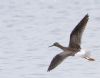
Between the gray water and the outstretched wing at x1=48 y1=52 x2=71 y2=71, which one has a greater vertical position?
the outstretched wing at x1=48 y1=52 x2=71 y2=71

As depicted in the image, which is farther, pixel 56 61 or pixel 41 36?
pixel 41 36

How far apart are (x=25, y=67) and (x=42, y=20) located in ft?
21.2

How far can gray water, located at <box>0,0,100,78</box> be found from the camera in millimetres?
16406

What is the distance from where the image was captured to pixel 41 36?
20203 mm

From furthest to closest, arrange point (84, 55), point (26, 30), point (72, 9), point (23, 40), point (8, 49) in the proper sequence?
point (72, 9)
point (26, 30)
point (23, 40)
point (8, 49)
point (84, 55)

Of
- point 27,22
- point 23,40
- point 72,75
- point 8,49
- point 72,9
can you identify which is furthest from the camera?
point 72,9

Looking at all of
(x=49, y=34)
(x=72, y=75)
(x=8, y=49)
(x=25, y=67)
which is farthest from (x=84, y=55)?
(x=49, y=34)

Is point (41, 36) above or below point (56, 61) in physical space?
below

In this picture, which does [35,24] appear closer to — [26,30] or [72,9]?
[26,30]

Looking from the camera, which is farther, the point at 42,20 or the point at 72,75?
the point at 42,20

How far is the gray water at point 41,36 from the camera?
1641 cm

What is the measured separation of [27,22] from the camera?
23.0 metres

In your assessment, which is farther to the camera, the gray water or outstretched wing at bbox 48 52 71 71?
the gray water

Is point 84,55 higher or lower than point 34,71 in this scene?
higher
